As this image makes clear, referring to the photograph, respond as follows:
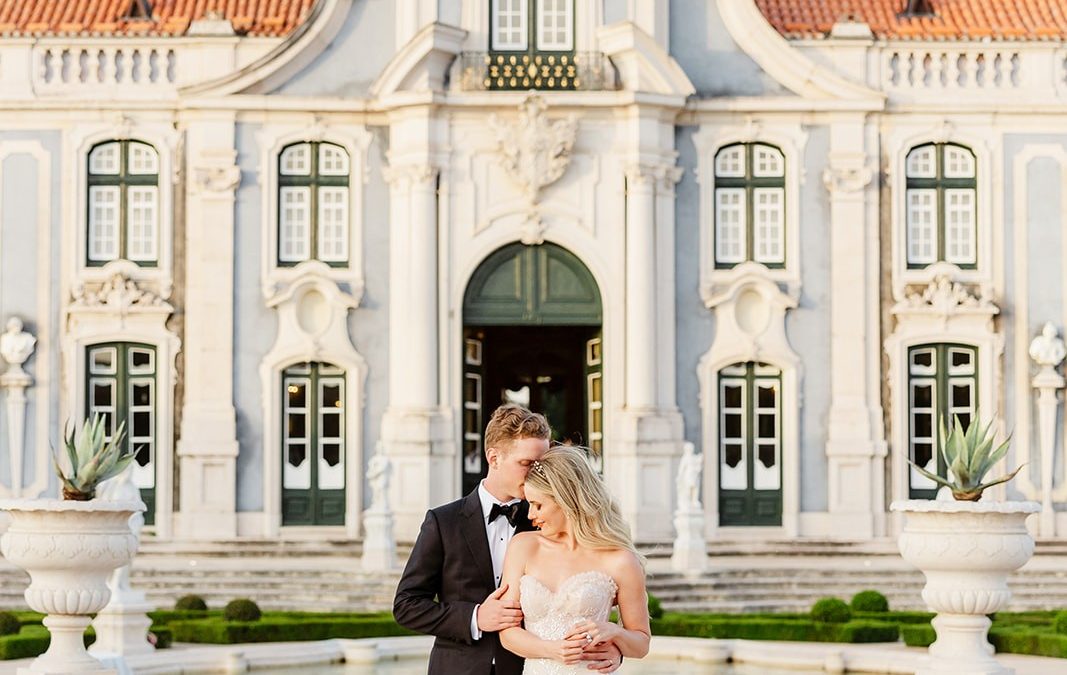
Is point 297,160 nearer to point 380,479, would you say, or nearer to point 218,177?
point 218,177

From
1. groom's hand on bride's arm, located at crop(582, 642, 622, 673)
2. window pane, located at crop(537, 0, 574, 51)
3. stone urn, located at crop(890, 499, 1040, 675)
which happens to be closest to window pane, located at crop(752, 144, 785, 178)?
window pane, located at crop(537, 0, 574, 51)

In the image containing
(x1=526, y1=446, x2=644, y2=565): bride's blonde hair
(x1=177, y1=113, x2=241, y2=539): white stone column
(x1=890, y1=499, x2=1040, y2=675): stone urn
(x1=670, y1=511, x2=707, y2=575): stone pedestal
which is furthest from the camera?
(x1=177, y1=113, x2=241, y2=539): white stone column

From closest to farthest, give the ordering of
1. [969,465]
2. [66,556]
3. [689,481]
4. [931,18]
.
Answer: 1. [66,556]
2. [969,465]
3. [689,481]
4. [931,18]

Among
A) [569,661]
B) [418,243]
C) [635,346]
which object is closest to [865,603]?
[635,346]

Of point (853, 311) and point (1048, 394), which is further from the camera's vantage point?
point (853, 311)

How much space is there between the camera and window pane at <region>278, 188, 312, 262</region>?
2575 cm

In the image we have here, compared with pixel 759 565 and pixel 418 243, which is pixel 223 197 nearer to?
pixel 418 243

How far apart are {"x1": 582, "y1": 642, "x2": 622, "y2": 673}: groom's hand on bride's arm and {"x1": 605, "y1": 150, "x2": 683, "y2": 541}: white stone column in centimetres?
1727

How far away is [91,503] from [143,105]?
1307 cm

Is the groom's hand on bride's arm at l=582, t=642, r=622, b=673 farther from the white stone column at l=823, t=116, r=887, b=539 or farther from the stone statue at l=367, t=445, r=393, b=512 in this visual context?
the white stone column at l=823, t=116, r=887, b=539

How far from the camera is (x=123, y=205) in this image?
25.8m

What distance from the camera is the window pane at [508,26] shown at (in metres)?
25.5

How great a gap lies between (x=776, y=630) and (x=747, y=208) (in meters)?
8.30

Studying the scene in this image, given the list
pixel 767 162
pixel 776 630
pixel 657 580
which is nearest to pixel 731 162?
pixel 767 162
